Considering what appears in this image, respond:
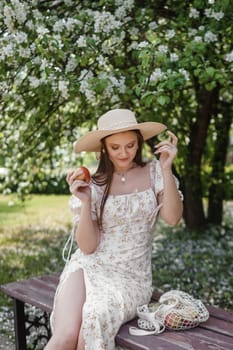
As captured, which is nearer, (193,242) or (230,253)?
(230,253)

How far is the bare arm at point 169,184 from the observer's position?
3.07m

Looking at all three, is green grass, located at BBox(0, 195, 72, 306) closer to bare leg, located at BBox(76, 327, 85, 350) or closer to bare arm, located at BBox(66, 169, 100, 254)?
bare arm, located at BBox(66, 169, 100, 254)

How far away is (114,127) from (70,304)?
3.12ft

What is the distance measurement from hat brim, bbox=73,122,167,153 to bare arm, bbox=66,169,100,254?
0.73 feet

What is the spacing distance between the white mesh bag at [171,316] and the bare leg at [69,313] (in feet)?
0.91

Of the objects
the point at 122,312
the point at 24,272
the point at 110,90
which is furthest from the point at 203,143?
the point at 122,312

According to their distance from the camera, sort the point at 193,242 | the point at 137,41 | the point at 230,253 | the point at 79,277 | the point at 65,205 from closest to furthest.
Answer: the point at 79,277 < the point at 137,41 < the point at 230,253 < the point at 193,242 < the point at 65,205

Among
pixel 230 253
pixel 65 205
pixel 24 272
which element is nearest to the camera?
pixel 24 272

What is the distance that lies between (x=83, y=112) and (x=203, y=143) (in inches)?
68.9

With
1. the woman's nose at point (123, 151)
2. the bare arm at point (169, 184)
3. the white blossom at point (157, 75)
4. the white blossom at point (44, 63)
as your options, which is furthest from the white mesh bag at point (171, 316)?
the white blossom at point (44, 63)

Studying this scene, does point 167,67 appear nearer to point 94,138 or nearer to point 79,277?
point 94,138

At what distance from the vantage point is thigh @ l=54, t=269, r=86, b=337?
2.80 m

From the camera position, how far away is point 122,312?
287cm

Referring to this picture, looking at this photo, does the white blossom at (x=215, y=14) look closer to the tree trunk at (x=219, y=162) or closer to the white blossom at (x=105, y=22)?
the white blossom at (x=105, y=22)
